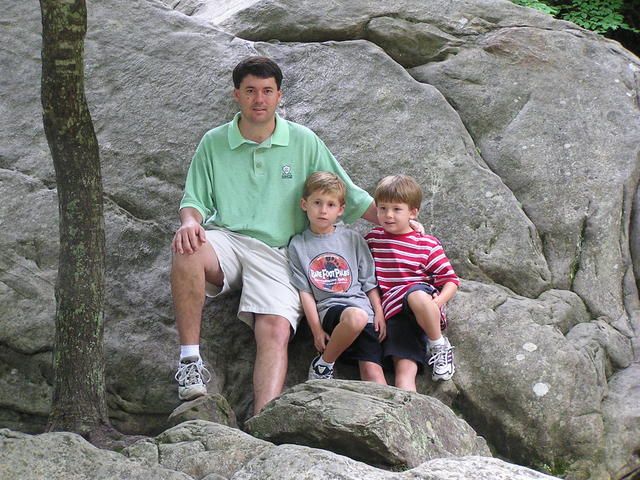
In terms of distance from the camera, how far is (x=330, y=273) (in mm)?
4879

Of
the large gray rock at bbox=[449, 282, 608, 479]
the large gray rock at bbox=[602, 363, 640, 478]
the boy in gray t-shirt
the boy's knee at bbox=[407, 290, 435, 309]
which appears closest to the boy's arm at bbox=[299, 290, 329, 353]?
the boy in gray t-shirt

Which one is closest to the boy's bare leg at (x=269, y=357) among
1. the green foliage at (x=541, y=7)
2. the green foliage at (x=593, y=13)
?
the green foliage at (x=541, y=7)

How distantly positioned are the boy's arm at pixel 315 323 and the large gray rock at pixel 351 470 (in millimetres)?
1538

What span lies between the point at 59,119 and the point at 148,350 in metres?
1.71

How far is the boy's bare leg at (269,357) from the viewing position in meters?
4.60

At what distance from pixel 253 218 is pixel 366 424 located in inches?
71.6

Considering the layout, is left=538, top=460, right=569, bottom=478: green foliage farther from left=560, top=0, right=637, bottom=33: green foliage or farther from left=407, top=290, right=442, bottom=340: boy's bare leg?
left=560, top=0, right=637, bottom=33: green foliage

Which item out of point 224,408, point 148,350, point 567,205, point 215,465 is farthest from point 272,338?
point 567,205

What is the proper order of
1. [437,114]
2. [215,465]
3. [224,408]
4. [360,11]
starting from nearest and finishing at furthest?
[215,465] < [224,408] < [437,114] < [360,11]

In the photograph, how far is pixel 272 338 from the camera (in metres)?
4.73

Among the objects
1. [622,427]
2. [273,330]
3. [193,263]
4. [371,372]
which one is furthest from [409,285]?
[622,427]

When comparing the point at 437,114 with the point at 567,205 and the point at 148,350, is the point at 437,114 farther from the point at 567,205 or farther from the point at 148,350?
the point at 148,350

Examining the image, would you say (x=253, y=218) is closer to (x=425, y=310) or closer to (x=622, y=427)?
(x=425, y=310)

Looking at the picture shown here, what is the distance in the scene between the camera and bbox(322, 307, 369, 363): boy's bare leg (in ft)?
14.9
